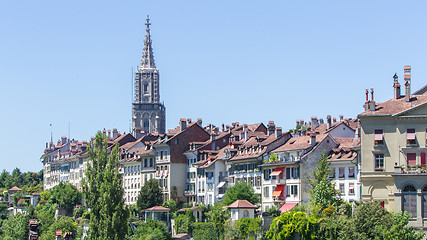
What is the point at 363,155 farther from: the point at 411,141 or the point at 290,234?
the point at 290,234

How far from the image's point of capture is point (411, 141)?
77938mm

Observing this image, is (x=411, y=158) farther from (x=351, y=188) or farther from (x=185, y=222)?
(x=185, y=222)

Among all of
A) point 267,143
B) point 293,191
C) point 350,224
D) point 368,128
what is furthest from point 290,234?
point 267,143

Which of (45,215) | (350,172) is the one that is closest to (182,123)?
(45,215)

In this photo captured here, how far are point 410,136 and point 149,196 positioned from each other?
4549 cm

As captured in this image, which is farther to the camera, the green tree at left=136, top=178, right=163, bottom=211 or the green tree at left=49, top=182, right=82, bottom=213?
the green tree at left=49, top=182, right=82, bottom=213

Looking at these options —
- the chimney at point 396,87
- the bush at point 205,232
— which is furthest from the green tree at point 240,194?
the chimney at point 396,87

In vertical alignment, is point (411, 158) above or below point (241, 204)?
above

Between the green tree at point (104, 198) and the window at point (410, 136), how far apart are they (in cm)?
2799

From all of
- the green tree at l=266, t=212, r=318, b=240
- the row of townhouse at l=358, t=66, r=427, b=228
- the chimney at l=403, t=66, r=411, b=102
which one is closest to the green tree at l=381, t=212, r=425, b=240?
the row of townhouse at l=358, t=66, r=427, b=228

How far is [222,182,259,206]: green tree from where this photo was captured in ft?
→ 320

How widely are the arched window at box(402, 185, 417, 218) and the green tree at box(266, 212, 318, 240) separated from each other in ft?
26.6

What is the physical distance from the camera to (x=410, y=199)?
7569cm

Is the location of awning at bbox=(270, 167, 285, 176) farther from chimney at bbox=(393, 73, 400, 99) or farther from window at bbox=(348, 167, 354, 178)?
chimney at bbox=(393, 73, 400, 99)
